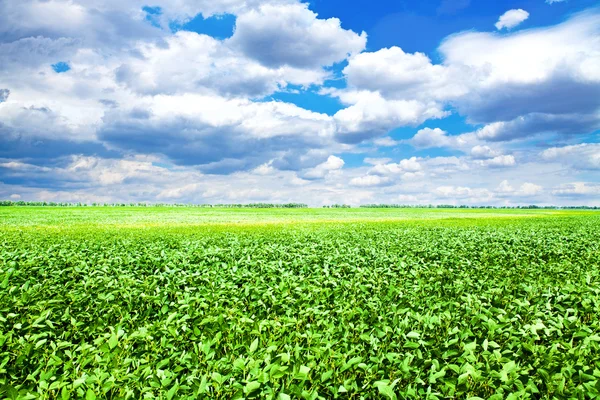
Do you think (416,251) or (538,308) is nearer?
(538,308)

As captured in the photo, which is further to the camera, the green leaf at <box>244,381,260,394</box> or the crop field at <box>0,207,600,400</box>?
the crop field at <box>0,207,600,400</box>

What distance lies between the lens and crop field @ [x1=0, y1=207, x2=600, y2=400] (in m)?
4.61

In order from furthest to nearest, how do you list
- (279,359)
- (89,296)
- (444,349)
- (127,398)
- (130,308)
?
(89,296), (130,308), (444,349), (279,359), (127,398)

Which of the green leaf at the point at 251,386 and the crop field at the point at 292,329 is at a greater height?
the green leaf at the point at 251,386

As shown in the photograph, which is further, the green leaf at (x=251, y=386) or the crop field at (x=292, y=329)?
the crop field at (x=292, y=329)

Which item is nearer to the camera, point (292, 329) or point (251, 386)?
point (251, 386)

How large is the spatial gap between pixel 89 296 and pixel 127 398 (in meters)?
5.61

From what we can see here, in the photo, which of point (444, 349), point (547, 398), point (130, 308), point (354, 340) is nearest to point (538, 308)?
point (444, 349)

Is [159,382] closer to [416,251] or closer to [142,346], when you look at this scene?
[142,346]

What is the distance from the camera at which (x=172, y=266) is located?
37.8 feet

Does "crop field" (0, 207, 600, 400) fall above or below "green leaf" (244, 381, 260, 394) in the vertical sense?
Answer: below

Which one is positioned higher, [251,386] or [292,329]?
[251,386]

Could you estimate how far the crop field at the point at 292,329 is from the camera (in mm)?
4605

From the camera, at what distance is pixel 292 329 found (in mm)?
7438
